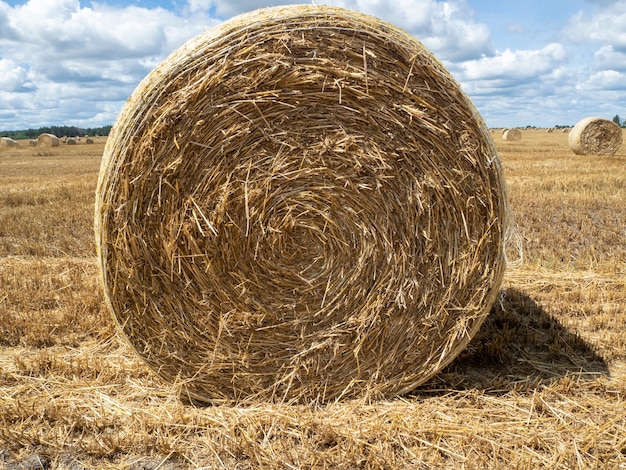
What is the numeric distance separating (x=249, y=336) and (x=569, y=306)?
2.97 m

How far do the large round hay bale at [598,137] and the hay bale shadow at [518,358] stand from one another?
13740 millimetres

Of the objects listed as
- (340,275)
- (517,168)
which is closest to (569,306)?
(340,275)

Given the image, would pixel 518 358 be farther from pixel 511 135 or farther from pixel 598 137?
pixel 511 135

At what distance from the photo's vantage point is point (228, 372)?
11.4 feet

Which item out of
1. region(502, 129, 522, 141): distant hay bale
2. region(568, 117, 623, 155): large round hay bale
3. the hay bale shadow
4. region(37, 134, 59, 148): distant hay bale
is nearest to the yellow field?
the hay bale shadow

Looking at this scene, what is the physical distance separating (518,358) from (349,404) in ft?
4.46

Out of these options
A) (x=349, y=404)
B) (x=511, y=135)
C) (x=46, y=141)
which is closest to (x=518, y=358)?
(x=349, y=404)

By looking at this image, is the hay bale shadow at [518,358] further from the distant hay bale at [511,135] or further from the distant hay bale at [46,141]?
the distant hay bale at [46,141]

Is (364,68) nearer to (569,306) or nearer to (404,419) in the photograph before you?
(404,419)

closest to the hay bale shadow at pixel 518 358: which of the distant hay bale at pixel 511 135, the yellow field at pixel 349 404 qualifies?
the yellow field at pixel 349 404

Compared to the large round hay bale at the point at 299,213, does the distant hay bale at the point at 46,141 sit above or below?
above

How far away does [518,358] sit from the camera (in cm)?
402

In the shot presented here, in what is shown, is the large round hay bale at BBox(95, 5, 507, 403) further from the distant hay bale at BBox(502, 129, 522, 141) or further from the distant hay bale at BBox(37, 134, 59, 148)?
the distant hay bale at BBox(37, 134, 59, 148)

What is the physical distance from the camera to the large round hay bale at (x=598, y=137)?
16578 millimetres
